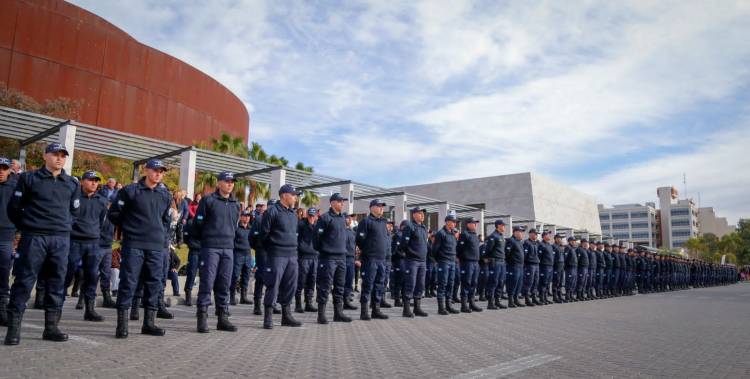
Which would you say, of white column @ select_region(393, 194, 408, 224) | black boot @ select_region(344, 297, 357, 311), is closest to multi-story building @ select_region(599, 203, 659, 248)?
white column @ select_region(393, 194, 408, 224)

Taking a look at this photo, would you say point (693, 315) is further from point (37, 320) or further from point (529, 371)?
point (37, 320)

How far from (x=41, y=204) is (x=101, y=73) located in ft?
128

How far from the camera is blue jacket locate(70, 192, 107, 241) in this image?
7.50 metres

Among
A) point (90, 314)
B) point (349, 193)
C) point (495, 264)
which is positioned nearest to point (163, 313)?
point (90, 314)

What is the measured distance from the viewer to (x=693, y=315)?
12.2 m

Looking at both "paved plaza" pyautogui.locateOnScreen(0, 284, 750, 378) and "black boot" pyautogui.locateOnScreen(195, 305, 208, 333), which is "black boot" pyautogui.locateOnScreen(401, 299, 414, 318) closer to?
"paved plaza" pyautogui.locateOnScreen(0, 284, 750, 378)

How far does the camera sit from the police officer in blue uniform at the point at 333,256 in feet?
29.5

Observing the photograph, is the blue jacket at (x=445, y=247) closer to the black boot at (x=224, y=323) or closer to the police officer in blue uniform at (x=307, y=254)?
the police officer in blue uniform at (x=307, y=254)

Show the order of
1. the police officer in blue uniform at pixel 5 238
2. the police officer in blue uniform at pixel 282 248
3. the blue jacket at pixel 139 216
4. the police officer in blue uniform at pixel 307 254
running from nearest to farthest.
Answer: the police officer in blue uniform at pixel 5 238 < the blue jacket at pixel 139 216 < the police officer in blue uniform at pixel 282 248 < the police officer in blue uniform at pixel 307 254

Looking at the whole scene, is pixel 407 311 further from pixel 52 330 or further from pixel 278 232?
pixel 52 330

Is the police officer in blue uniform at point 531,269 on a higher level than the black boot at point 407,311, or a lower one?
higher

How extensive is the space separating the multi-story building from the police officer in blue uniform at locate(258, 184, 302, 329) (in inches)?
5648

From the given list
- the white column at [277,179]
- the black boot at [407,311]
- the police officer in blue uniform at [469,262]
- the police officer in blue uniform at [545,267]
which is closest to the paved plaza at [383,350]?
the black boot at [407,311]

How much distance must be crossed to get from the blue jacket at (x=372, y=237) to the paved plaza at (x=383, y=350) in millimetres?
1366
